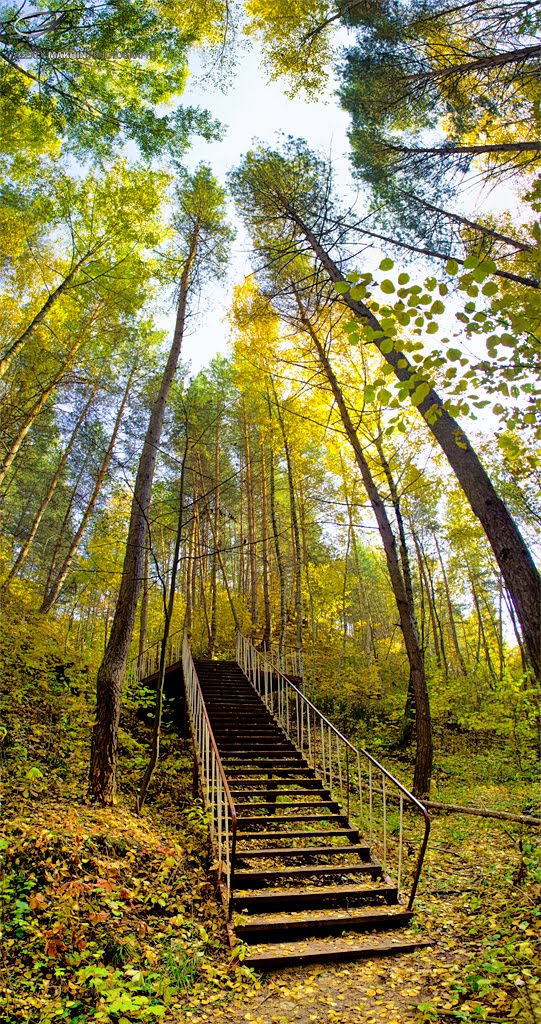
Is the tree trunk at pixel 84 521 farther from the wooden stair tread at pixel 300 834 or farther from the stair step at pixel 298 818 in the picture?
the wooden stair tread at pixel 300 834

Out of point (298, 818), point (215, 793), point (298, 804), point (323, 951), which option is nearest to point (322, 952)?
point (323, 951)

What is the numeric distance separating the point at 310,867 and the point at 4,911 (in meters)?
2.85

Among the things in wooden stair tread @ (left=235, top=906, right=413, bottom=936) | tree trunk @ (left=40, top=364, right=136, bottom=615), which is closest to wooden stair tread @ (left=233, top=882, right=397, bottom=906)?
wooden stair tread @ (left=235, top=906, right=413, bottom=936)

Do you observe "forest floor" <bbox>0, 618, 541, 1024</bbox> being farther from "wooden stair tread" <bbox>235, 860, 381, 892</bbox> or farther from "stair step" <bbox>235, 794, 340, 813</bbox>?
"stair step" <bbox>235, 794, 340, 813</bbox>

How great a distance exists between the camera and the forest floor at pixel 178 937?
263cm

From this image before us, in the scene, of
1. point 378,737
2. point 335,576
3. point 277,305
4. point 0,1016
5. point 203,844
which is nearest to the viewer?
point 0,1016

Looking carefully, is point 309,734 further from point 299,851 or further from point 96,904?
point 96,904

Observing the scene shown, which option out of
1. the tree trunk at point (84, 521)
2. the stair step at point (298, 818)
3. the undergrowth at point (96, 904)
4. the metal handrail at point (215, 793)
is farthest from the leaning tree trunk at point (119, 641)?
the tree trunk at point (84, 521)

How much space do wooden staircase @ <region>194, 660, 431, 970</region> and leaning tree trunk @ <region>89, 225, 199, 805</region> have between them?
1.62 m

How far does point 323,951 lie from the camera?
353cm

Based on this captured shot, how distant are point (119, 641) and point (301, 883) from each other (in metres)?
3.21

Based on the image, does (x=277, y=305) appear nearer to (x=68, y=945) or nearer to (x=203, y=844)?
(x=203, y=844)

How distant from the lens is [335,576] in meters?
17.8

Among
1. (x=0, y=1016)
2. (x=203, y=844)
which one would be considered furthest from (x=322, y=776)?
(x=0, y=1016)
